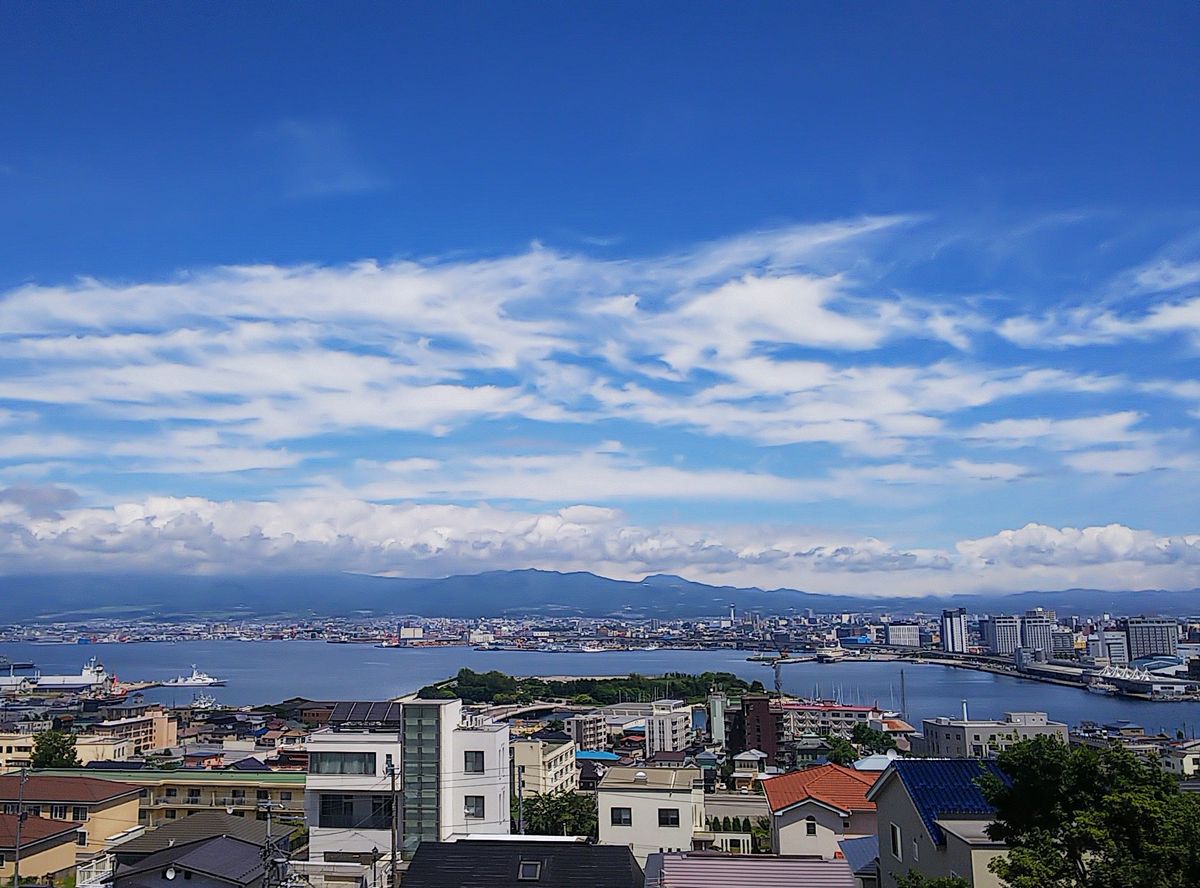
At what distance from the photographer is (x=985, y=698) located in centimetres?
4459

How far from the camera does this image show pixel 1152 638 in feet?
213

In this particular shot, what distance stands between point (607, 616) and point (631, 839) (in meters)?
138

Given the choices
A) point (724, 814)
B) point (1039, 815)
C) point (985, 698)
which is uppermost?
point (1039, 815)

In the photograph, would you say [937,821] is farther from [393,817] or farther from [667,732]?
[667,732]

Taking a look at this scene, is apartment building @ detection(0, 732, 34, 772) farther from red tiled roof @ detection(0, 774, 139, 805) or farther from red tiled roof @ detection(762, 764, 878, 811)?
red tiled roof @ detection(762, 764, 878, 811)

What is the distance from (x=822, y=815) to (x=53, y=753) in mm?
13869

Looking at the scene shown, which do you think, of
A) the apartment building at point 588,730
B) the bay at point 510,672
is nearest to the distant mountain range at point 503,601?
the bay at point 510,672

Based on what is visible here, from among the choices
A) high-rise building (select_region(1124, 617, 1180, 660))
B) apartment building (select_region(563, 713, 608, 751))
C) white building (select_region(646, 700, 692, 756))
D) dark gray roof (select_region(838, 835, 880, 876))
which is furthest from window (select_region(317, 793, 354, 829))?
high-rise building (select_region(1124, 617, 1180, 660))

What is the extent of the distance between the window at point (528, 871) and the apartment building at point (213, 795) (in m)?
7.99

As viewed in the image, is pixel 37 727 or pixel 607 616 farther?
pixel 607 616

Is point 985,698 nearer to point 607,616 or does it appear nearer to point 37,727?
point 37,727

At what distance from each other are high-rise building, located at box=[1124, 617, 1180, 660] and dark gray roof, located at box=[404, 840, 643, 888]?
226ft

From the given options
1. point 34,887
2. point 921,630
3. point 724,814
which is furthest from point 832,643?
point 34,887

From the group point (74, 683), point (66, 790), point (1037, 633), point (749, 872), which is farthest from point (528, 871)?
point (1037, 633)
